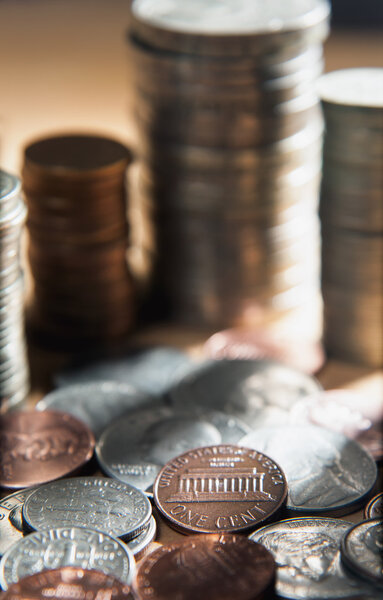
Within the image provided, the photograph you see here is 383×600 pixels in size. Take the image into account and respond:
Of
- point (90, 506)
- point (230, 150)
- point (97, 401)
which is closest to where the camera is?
point (90, 506)

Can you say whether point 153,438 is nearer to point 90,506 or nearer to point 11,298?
point 90,506

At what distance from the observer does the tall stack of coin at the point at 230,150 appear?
→ 9.11ft

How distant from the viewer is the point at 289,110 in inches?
114

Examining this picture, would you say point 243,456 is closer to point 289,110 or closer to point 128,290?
point 128,290

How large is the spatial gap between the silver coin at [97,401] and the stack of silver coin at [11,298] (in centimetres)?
10

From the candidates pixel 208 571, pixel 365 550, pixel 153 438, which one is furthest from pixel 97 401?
pixel 365 550

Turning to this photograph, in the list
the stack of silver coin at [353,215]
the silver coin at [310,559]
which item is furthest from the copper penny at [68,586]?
the stack of silver coin at [353,215]

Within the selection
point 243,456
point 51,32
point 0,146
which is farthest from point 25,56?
point 243,456

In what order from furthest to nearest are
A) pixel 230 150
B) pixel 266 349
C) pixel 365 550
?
pixel 266 349 < pixel 230 150 < pixel 365 550

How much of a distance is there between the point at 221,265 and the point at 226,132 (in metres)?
0.46

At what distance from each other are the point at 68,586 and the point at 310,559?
1.79ft

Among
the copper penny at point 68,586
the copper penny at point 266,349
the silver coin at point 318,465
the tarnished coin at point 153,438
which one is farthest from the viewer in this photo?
the copper penny at point 266,349

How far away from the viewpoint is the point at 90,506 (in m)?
2.16

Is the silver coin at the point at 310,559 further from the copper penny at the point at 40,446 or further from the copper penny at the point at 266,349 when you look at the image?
the copper penny at the point at 266,349
